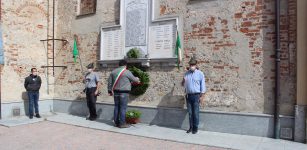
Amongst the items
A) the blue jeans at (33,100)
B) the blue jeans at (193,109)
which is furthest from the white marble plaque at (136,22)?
the blue jeans at (33,100)

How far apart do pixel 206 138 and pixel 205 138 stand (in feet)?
0.07

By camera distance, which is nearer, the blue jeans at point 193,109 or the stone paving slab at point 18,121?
the blue jeans at point 193,109

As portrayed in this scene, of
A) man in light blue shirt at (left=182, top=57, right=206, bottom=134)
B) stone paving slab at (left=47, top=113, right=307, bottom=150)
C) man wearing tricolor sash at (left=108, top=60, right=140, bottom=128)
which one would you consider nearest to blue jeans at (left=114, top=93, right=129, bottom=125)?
man wearing tricolor sash at (left=108, top=60, right=140, bottom=128)

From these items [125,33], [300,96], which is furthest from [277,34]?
[125,33]

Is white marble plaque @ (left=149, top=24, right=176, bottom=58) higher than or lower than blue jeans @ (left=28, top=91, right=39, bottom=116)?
higher

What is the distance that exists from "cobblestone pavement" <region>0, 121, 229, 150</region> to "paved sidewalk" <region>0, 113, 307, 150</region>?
23 cm

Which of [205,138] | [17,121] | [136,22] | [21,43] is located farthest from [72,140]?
[21,43]

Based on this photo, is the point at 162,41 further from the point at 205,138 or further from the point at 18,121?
the point at 18,121

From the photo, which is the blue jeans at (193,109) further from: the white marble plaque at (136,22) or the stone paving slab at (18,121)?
the stone paving slab at (18,121)

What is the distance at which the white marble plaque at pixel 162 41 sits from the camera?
773 centimetres

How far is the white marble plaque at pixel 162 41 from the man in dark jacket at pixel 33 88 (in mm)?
4043

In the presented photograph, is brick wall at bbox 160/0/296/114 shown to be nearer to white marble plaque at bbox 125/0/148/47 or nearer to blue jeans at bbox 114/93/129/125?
white marble plaque at bbox 125/0/148/47

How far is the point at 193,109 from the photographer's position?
271 inches

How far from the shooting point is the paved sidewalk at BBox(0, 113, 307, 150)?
227 inches
